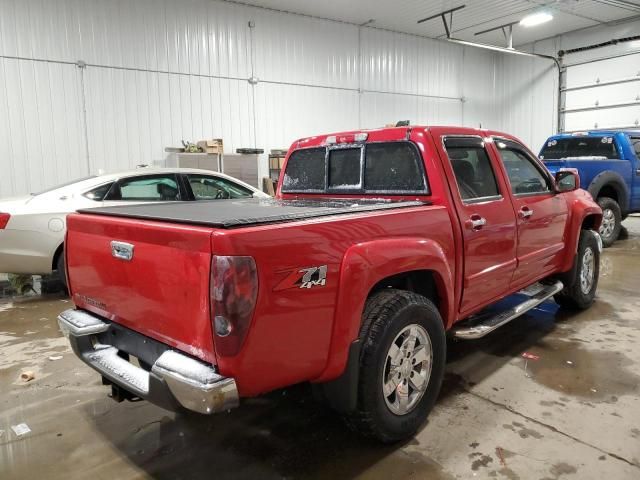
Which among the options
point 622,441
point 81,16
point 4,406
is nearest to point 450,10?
point 81,16

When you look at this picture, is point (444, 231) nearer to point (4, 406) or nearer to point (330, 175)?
point (330, 175)

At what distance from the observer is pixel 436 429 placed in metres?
2.71

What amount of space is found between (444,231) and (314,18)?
1023cm

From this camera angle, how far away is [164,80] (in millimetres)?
9461

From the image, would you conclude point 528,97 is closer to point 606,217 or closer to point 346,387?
point 606,217

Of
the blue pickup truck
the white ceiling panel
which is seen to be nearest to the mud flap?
the blue pickup truck

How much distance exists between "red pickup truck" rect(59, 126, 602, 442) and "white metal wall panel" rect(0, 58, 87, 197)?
22.2 ft

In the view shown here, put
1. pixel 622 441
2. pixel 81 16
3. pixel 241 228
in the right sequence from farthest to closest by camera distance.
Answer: pixel 81 16 → pixel 622 441 → pixel 241 228

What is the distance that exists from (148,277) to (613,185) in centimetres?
831

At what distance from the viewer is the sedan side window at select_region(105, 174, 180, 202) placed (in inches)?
229

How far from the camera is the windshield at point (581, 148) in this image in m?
8.25

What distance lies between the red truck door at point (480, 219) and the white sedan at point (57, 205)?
401 centimetres

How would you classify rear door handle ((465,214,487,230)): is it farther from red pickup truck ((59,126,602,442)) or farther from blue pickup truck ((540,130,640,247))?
blue pickup truck ((540,130,640,247))

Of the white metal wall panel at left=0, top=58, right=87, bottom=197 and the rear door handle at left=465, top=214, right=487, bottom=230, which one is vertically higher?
the white metal wall panel at left=0, top=58, right=87, bottom=197
